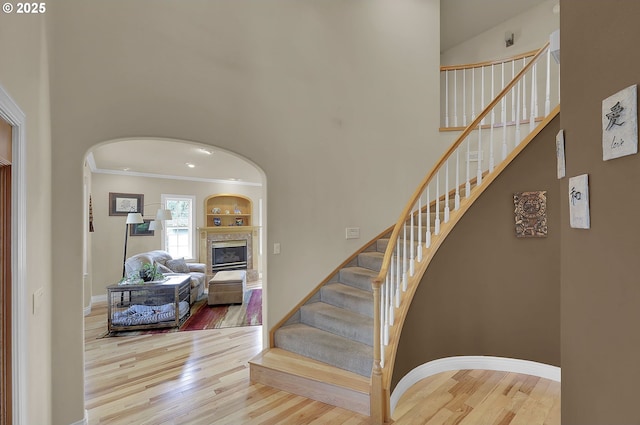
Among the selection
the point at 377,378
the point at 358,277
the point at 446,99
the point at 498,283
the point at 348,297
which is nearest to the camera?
the point at 377,378

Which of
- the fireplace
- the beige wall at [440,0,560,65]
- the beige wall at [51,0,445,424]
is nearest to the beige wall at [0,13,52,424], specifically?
the beige wall at [51,0,445,424]

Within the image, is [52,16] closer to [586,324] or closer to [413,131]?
[586,324]

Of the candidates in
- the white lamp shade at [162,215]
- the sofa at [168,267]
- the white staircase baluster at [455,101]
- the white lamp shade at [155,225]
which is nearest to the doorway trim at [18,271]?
the sofa at [168,267]

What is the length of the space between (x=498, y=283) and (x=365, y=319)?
135 centimetres

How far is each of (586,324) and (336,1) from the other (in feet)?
13.5

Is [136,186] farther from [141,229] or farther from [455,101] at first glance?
[455,101]

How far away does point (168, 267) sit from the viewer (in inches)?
231

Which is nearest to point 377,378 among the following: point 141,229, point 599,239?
point 599,239

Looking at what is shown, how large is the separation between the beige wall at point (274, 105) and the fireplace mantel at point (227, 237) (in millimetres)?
4907

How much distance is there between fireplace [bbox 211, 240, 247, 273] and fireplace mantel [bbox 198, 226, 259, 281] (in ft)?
0.32

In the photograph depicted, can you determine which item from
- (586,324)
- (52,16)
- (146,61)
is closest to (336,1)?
(146,61)

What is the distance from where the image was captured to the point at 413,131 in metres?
4.34

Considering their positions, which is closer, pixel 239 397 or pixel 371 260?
pixel 239 397

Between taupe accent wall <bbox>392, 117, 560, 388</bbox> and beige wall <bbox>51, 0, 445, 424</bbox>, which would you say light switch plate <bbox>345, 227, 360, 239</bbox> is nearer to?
beige wall <bbox>51, 0, 445, 424</bbox>
